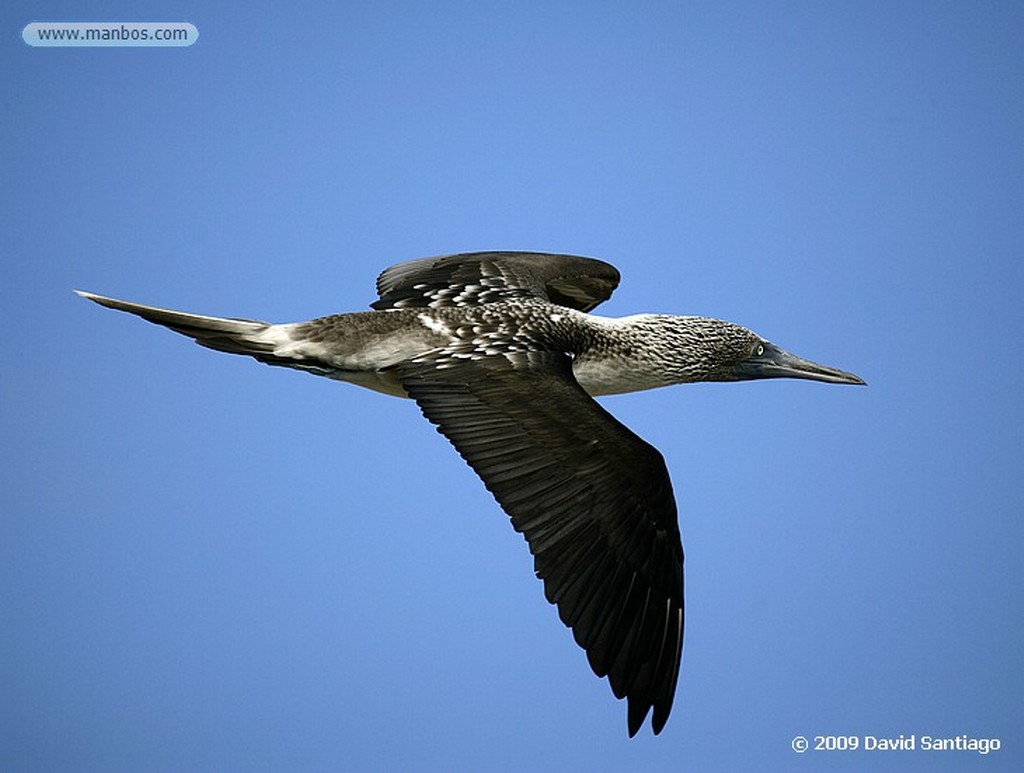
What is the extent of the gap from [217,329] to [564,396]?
1893 millimetres

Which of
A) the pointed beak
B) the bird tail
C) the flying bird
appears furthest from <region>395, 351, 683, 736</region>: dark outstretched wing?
the pointed beak

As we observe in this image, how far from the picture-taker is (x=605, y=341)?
8352 millimetres

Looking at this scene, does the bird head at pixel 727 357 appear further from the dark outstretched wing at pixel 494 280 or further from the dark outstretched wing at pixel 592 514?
the dark outstretched wing at pixel 592 514

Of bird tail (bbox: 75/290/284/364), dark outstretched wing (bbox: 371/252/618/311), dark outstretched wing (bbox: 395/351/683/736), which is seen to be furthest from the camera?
dark outstretched wing (bbox: 371/252/618/311)

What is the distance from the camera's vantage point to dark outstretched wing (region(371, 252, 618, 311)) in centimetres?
899

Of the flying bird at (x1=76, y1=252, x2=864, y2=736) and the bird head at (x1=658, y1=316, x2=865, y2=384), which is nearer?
the flying bird at (x1=76, y1=252, x2=864, y2=736)

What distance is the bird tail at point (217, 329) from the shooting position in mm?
8070

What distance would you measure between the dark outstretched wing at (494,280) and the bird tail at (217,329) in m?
0.99

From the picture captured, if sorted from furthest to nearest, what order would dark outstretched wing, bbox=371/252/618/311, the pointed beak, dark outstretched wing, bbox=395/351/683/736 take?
dark outstretched wing, bbox=371/252/618/311 < the pointed beak < dark outstretched wing, bbox=395/351/683/736

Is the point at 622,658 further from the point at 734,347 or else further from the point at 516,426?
the point at 734,347

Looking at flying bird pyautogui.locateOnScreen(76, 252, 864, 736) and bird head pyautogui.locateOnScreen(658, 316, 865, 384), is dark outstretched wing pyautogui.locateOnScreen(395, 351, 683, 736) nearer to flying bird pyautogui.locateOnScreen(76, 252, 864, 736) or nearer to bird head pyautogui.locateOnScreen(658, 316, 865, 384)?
flying bird pyautogui.locateOnScreen(76, 252, 864, 736)

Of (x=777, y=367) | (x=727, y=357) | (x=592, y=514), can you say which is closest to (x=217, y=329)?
(x=592, y=514)

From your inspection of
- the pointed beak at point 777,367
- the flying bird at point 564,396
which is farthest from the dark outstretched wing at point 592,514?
the pointed beak at point 777,367

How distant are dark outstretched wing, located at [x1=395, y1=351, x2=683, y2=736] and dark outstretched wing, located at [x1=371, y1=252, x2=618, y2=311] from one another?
5.03 feet
